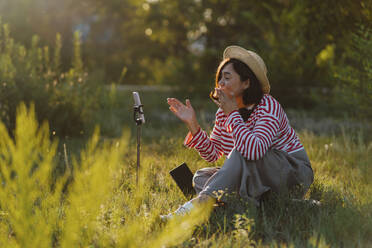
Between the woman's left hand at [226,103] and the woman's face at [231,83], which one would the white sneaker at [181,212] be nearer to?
the woman's left hand at [226,103]

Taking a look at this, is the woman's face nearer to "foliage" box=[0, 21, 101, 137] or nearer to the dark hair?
the dark hair

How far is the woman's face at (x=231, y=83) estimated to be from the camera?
2.99 meters

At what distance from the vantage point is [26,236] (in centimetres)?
184

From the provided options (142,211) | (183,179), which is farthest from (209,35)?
(142,211)

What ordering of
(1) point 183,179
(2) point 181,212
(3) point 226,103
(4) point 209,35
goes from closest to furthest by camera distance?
1. (2) point 181,212
2. (3) point 226,103
3. (1) point 183,179
4. (4) point 209,35

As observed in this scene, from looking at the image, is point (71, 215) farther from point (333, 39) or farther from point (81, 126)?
point (333, 39)

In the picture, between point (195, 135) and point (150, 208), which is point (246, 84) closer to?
point (195, 135)

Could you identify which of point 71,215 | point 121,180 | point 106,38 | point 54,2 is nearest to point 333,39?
point 121,180

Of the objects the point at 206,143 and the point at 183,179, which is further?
the point at 183,179

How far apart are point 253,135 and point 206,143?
0.50 metres

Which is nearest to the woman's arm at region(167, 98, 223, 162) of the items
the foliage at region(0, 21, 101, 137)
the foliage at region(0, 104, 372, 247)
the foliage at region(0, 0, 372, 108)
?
the foliage at region(0, 104, 372, 247)

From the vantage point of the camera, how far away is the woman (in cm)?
272

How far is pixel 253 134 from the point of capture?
8.93 ft

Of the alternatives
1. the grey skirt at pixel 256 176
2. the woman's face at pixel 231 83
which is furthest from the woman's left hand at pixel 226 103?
the grey skirt at pixel 256 176
